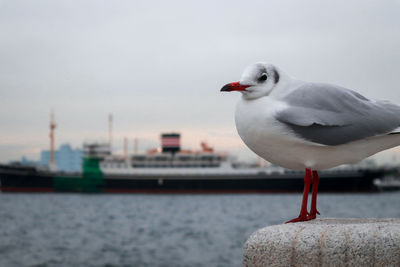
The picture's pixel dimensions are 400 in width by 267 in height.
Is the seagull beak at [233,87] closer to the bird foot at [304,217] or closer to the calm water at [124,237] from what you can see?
the bird foot at [304,217]

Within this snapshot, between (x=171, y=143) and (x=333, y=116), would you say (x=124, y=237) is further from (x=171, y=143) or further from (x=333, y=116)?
(x=171, y=143)

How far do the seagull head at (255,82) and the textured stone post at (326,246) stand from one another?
2.27ft

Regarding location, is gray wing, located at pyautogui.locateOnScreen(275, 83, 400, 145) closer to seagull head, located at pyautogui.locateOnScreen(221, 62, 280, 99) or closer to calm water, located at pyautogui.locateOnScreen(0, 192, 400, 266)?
seagull head, located at pyautogui.locateOnScreen(221, 62, 280, 99)

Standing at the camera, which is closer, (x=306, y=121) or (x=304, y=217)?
(x=306, y=121)

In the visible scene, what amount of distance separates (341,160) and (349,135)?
7.0 inches

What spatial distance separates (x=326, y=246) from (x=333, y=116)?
690 mm

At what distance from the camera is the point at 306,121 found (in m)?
3.04

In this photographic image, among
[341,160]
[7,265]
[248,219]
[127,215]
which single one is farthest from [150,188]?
[341,160]

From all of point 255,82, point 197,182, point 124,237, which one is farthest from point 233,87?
point 197,182

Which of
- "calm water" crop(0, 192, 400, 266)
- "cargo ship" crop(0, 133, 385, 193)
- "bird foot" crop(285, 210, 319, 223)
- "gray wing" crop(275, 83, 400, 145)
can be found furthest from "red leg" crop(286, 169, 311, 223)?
"cargo ship" crop(0, 133, 385, 193)

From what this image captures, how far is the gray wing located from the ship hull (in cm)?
4445

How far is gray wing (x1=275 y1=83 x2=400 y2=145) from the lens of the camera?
304 cm

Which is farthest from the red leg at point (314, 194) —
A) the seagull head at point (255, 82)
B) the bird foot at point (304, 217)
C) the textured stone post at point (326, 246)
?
the seagull head at point (255, 82)

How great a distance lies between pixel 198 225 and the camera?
82.7 ft
